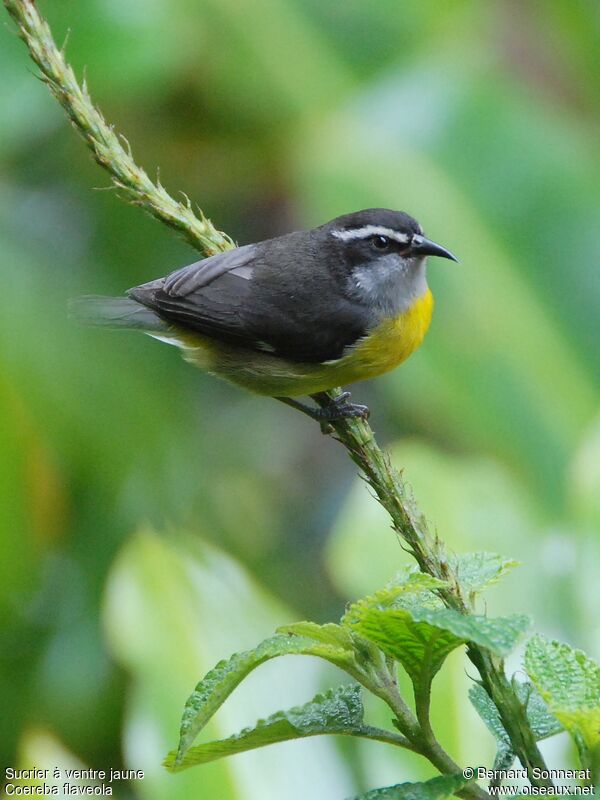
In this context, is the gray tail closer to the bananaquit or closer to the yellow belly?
the bananaquit

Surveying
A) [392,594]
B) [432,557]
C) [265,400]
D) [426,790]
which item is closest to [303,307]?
[432,557]

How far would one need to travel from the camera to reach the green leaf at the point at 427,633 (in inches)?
43.1

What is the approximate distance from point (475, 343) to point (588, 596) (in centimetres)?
173

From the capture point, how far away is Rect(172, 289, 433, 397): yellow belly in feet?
10.1

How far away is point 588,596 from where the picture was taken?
225cm

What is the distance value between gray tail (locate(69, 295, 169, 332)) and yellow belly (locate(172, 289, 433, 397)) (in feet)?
0.39

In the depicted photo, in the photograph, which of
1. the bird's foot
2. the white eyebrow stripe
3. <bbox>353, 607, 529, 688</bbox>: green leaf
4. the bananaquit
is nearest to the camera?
<bbox>353, 607, 529, 688</bbox>: green leaf

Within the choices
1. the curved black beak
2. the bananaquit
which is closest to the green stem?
the bananaquit

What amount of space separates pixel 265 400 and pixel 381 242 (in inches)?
73.1

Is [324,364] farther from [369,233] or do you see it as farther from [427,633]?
[427,633]

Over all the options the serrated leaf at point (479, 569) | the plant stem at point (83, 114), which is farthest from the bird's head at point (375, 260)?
the serrated leaf at point (479, 569)

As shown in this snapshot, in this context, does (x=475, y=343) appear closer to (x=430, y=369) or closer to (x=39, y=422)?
(x=430, y=369)

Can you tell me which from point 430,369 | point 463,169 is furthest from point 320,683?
point 463,169

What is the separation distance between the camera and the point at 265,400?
493 cm
